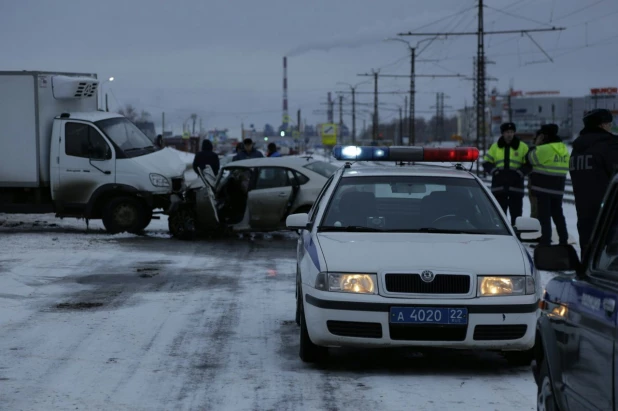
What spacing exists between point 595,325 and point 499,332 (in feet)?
11.5

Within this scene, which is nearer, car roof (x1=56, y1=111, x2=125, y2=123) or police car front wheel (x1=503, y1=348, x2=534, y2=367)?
police car front wheel (x1=503, y1=348, x2=534, y2=367)

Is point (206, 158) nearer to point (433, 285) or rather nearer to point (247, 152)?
point (247, 152)

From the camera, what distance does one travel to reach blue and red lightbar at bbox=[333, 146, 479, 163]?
954 cm

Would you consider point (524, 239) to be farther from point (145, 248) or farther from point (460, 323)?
point (460, 323)

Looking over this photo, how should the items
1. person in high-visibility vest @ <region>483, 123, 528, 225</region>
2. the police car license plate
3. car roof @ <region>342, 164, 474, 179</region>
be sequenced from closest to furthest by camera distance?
1. the police car license plate
2. car roof @ <region>342, 164, 474, 179</region>
3. person in high-visibility vest @ <region>483, 123, 528, 225</region>

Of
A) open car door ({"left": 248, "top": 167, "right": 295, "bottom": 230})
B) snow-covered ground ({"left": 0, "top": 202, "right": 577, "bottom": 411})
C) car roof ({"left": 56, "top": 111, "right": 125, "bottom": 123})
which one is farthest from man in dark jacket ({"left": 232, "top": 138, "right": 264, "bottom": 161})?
snow-covered ground ({"left": 0, "top": 202, "right": 577, "bottom": 411})

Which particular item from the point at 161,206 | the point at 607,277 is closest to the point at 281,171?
the point at 161,206

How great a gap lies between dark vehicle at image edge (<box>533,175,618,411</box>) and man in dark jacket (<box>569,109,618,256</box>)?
5606 mm

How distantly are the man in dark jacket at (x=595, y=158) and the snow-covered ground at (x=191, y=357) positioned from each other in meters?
2.46

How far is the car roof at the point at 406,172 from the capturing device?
904cm

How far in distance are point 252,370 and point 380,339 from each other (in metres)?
0.96

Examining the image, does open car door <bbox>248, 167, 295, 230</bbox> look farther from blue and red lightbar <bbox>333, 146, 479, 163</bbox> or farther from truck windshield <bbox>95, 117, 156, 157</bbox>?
blue and red lightbar <bbox>333, 146, 479, 163</bbox>

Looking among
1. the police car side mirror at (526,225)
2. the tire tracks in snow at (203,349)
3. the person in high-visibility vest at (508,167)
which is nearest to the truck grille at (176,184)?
the person in high-visibility vest at (508,167)

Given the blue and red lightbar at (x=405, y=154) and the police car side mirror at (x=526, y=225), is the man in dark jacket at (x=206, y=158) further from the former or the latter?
the police car side mirror at (x=526, y=225)
